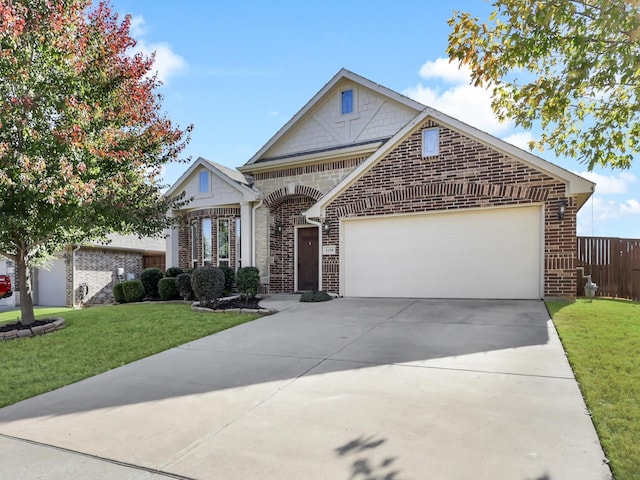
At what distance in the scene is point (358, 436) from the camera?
3.52 metres

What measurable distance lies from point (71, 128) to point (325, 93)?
30.4 ft

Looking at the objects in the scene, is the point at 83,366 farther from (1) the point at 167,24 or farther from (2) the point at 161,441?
(1) the point at 167,24

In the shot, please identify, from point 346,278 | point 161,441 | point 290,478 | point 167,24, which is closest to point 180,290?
point 346,278

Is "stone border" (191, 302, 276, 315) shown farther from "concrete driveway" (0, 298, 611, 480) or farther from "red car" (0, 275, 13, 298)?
"red car" (0, 275, 13, 298)

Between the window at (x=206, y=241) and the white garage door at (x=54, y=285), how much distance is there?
9418 mm

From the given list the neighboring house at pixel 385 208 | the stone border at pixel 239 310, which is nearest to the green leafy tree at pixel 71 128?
the stone border at pixel 239 310

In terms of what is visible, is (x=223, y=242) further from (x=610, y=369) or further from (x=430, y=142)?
(x=610, y=369)

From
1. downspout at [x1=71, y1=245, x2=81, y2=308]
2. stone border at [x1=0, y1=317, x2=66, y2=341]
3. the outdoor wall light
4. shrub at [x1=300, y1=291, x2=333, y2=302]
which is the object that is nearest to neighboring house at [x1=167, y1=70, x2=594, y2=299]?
the outdoor wall light

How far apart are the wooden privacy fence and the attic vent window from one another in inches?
215

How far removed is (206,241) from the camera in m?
15.8

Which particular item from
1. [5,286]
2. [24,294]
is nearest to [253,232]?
[24,294]

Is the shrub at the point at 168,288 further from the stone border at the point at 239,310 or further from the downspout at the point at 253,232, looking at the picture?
the stone border at the point at 239,310

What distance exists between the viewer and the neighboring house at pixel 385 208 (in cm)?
1020

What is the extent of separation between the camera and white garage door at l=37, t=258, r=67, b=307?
67.6 ft
